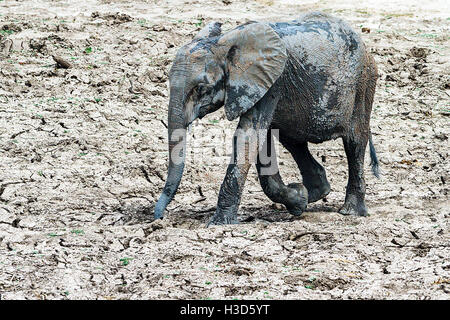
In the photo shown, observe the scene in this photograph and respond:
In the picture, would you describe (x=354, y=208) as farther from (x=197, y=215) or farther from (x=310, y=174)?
(x=197, y=215)

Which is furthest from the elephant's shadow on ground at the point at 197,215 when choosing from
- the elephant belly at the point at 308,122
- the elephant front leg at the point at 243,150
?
the elephant belly at the point at 308,122

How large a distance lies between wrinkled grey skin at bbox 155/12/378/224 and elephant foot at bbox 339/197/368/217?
0.08 ft

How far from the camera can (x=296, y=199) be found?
700cm

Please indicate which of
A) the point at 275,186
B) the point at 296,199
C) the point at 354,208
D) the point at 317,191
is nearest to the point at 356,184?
the point at 354,208

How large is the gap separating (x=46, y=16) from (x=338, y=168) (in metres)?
5.39

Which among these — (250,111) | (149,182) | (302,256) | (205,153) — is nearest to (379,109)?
(205,153)

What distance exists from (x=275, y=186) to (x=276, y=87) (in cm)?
83

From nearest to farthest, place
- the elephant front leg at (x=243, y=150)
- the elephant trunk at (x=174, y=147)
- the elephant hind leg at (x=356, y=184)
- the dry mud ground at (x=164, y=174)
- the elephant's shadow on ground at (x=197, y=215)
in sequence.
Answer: the dry mud ground at (x=164, y=174) → the elephant trunk at (x=174, y=147) → the elephant front leg at (x=243, y=150) → the elephant's shadow on ground at (x=197, y=215) → the elephant hind leg at (x=356, y=184)

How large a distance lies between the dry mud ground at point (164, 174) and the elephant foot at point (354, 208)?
15 cm

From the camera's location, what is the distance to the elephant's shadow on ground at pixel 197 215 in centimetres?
693

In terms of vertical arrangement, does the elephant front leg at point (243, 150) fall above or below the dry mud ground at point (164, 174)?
above

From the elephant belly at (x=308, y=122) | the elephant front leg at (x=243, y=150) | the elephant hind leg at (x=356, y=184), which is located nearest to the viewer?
the elephant front leg at (x=243, y=150)

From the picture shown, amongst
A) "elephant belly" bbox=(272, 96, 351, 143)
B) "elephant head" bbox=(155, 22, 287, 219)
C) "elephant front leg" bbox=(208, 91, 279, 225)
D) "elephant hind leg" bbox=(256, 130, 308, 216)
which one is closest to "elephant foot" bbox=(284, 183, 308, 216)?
"elephant hind leg" bbox=(256, 130, 308, 216)

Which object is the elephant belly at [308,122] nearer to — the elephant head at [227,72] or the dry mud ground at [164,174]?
the elephant head at [227,72]
